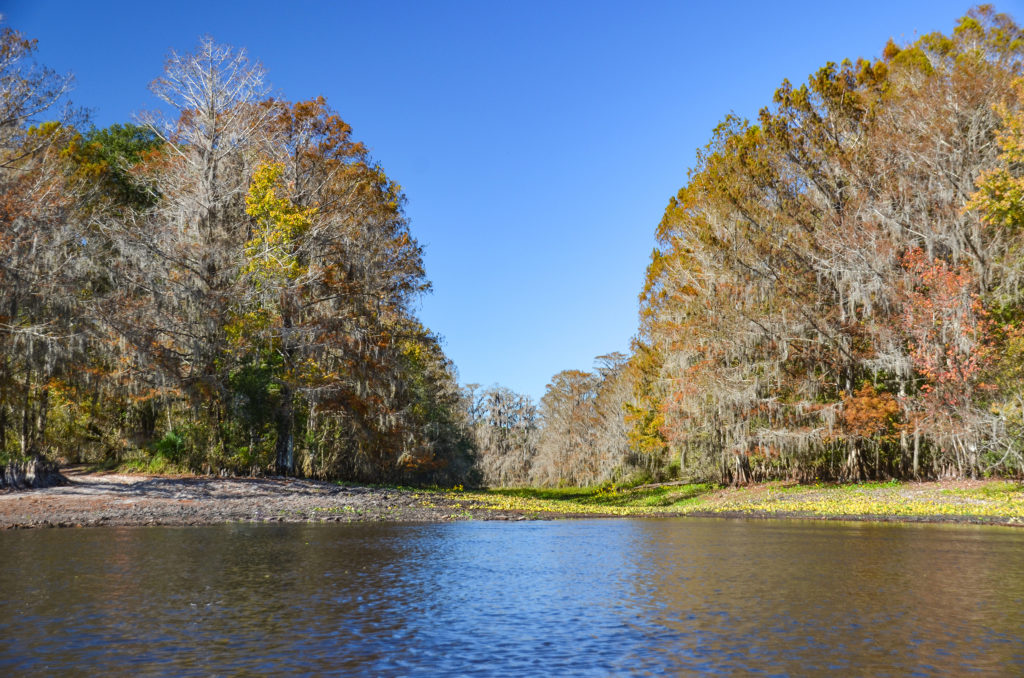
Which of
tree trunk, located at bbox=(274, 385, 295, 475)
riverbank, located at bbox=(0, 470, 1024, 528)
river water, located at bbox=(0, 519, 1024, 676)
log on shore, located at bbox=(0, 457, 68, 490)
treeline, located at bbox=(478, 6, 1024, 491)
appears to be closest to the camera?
river water, located at bbox=(0, 519, 1024, 676)

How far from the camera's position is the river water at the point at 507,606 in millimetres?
6402

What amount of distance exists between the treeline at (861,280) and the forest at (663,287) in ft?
0.42

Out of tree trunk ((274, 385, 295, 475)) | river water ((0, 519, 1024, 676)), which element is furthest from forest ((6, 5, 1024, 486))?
river water ((0, 519, 1024, 676))

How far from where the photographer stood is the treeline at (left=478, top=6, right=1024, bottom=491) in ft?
86.1

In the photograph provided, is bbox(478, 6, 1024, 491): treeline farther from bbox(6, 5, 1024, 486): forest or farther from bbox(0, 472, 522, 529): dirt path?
bbox(0, 472, 522, 529): dirt path

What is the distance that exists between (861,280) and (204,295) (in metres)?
25.7

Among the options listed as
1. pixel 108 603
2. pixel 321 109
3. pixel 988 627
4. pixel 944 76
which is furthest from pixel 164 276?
pixel 944 76

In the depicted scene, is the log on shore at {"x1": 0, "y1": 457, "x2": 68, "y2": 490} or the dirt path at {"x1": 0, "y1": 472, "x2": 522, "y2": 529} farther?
the log on shore at {"x1": 0, "y1": 457, "x2": 68, "y2": 490}

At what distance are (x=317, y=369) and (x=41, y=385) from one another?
1035 centimetres

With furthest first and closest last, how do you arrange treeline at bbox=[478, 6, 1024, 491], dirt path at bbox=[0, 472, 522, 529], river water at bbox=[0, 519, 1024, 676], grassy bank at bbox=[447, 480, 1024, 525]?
treeline at bbox=[478, 6, 1024, 491] → grassy bank at bbox=[447, 480, 1024, 525] → dirt path at bbox=[0, 472, 522, 529] → river water at bbox=[0, 519, 1024, 676]

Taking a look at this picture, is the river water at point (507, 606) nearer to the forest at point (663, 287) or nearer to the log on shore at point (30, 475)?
the log on shore at point (30, 475)

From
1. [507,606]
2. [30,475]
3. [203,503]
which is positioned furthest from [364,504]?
[507,606]

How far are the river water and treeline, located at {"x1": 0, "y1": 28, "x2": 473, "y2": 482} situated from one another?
1277 cm

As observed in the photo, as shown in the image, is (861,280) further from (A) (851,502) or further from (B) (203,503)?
(B) (203,503)
